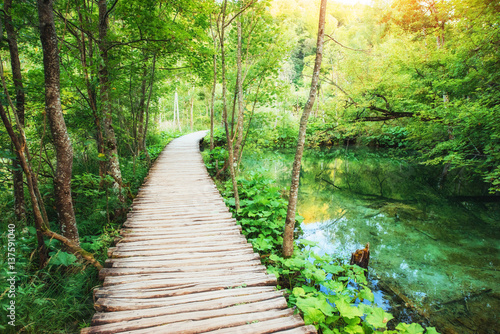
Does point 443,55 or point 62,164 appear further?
point 443,55

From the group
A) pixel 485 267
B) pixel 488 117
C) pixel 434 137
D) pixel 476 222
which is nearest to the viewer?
pixel 485 267

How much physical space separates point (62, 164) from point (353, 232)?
711 centimetres

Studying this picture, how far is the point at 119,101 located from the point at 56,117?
18.8 feet

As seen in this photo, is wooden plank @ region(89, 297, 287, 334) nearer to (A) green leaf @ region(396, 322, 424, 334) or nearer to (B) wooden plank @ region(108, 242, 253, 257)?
(B) wooden plank @ region(108, 242, 253, 257)

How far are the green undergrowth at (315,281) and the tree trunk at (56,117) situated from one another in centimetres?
305

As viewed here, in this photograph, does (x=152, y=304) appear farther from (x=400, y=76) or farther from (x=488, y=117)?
(x=400, y=76)

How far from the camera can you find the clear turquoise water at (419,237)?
3.88 metres

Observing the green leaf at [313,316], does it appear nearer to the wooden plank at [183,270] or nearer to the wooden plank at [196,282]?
the wooden plank at [196,282]

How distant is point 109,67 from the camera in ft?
14.9

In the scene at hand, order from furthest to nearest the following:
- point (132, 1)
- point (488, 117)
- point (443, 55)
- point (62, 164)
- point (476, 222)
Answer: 1. point (443, 55)
2. point (476, 222)
3. point (488, 117)
4. point (132, 1)
5. point (62, 164)

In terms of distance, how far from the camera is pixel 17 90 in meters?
3.47

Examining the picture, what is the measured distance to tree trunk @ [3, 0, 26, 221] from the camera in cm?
293

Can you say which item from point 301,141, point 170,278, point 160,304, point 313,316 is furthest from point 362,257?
point 160,304

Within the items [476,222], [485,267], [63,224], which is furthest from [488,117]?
[63,224]
